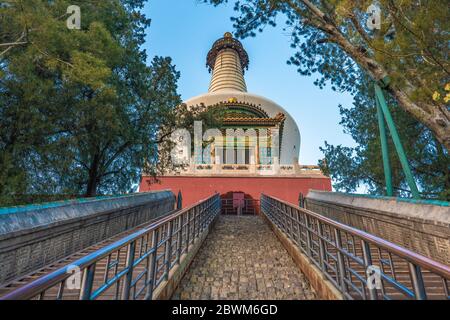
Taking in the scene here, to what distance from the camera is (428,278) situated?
3.48m

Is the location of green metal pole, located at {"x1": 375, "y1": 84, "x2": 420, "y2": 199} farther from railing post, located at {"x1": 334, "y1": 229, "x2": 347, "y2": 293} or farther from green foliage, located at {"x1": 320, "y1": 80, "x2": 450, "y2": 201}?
railing post, located at {"x1": 334, "y1": 229, "x2": 347, "y2": 293}

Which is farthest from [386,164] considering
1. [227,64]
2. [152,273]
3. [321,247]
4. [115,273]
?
[227,64]

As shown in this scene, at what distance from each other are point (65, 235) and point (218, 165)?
433 inches

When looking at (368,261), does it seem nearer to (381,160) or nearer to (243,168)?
(381,160)

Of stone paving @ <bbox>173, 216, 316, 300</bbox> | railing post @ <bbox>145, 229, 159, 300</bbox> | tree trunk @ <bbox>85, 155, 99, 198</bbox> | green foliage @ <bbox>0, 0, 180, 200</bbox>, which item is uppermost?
green foliage @ <bbox>0, 0, 180, 200</bbox>

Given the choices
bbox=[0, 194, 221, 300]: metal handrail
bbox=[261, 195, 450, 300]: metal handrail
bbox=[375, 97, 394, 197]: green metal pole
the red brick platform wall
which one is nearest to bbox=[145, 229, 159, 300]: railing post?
bbox=[0, 194, 221, 300]: metal handrail

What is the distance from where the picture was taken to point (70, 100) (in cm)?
555

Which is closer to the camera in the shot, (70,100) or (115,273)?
(115,273)

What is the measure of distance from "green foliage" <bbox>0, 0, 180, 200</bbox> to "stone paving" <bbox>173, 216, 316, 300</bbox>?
12.0 ft

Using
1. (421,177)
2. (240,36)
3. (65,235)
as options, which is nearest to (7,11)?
(65,235)

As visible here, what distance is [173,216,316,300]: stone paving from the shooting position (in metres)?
3.39

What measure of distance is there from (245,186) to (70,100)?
1059cm

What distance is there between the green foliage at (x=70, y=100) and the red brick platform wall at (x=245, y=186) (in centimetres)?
633
